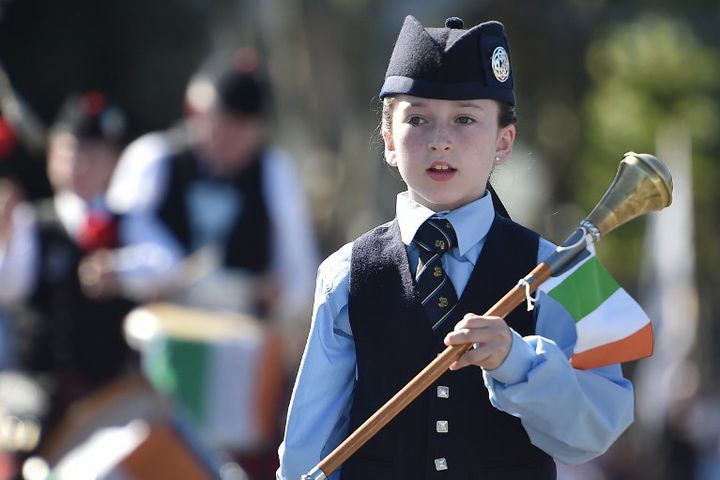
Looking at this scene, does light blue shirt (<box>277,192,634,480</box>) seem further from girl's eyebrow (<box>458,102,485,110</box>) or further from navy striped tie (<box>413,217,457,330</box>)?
girl's eyebrow (<box>458,102,485,110</box>)

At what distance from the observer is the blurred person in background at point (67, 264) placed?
284 inches

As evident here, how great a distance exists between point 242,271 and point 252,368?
680 mm

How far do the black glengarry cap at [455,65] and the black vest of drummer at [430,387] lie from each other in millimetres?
320

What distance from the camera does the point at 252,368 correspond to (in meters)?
8.09

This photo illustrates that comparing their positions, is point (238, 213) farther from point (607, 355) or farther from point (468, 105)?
point (607, 355)

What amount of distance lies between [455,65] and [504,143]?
0.86ft

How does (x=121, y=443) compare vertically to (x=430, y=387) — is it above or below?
below

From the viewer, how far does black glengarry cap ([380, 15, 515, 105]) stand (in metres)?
3.69

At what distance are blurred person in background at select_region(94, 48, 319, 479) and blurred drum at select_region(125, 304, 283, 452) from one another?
9 cm

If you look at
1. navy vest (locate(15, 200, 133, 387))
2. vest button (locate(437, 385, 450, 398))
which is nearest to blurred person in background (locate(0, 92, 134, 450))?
navy vest (locate(15, 200, 133, 387))

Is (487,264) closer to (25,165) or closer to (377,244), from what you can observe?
(377,244)

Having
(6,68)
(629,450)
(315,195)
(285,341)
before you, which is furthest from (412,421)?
(315,195)

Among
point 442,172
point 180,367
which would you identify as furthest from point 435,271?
point 180,367

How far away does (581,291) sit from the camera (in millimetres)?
3609
